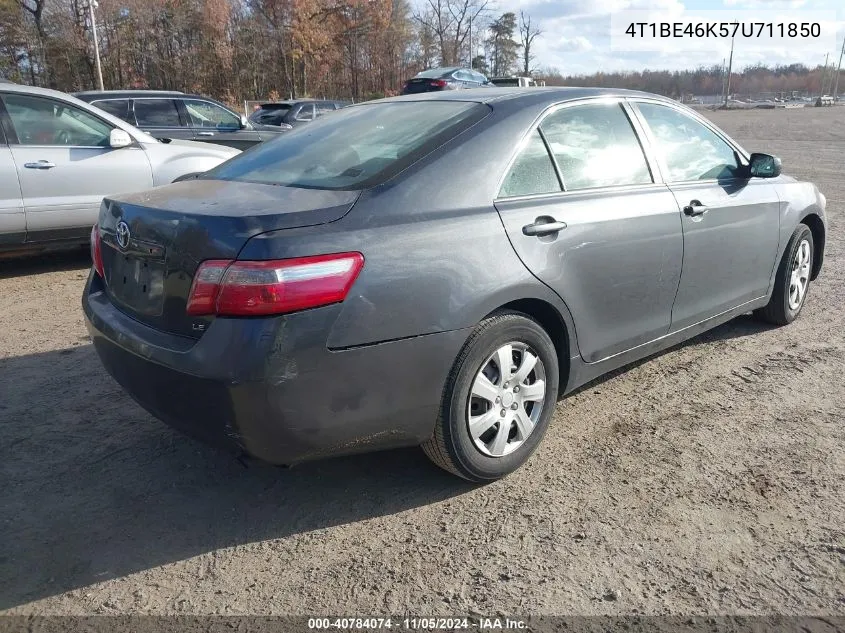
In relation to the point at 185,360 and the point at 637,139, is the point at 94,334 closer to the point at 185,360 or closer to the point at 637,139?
the point at 185,360

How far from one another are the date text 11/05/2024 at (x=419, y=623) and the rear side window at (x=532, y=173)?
1622 mm

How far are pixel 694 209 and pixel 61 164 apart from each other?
5.35 m

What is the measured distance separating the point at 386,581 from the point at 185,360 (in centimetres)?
103

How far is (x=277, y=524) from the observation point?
9.00 ft

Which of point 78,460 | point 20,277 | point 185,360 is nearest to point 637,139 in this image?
point 185,360

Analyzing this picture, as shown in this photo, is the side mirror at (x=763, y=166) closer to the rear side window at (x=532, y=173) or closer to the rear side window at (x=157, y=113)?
the rear side window at (x=532, y=173)

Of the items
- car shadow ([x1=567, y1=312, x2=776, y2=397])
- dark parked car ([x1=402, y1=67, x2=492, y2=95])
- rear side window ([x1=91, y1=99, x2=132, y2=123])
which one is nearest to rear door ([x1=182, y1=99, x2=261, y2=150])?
rear side window ([x1=91, y1=99, x2=132, y2=123])

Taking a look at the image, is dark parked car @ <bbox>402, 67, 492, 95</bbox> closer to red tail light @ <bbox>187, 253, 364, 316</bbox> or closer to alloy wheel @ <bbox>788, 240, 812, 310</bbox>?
alloy wheel @ <bbox>788, 240, 812, 310</bbox>

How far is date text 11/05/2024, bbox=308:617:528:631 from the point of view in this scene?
2188 millimetres

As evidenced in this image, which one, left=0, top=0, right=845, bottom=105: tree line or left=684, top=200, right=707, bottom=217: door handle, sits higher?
left=0, top=0, right=845, bottom=105: tree line

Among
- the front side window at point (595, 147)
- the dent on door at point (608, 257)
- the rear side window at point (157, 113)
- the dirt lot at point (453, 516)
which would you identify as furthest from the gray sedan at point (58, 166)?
the dent on door at point (608, 257)

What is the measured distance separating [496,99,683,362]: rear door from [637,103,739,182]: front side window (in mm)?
209

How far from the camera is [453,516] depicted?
2775mm

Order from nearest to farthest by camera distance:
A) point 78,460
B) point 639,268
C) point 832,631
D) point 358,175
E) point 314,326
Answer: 1. point 832,631
2. point 314,326
3. point 358,175
4. point 78,460
5. point 639,268
